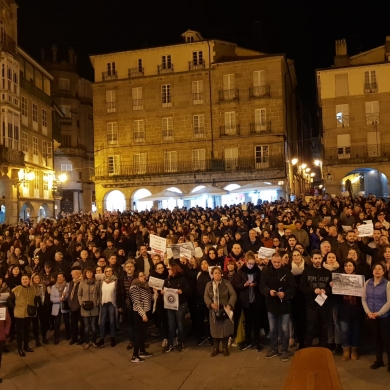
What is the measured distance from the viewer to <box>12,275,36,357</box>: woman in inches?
357

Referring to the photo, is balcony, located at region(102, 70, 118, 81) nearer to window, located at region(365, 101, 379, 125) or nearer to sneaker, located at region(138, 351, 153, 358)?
window, located at region(365, 101, 379, 125)

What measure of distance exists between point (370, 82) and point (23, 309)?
36.6 meters

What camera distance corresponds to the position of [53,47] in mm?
55344

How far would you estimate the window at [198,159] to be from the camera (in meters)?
40.8

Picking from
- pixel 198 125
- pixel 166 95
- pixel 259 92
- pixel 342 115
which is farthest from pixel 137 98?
pixel 342 115

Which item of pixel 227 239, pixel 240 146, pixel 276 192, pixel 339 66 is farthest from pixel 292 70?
pixel 227 239

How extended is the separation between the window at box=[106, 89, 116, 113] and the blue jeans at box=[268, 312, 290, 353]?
37651 mm

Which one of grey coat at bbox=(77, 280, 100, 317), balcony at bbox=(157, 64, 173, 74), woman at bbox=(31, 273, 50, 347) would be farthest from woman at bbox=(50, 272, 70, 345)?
balcony at bbox=(157, 64, 173, 74)

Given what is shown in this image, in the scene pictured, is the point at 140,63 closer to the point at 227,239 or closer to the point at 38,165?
the point at 38,165

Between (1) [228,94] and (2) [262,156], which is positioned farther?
(1) [228,94]

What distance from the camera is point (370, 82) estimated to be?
3847cm

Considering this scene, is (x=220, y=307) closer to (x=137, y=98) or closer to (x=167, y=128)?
(x=167, y=128)

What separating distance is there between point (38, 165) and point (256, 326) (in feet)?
107

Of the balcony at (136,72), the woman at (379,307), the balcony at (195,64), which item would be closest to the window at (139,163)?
the balcony at (136,72)
